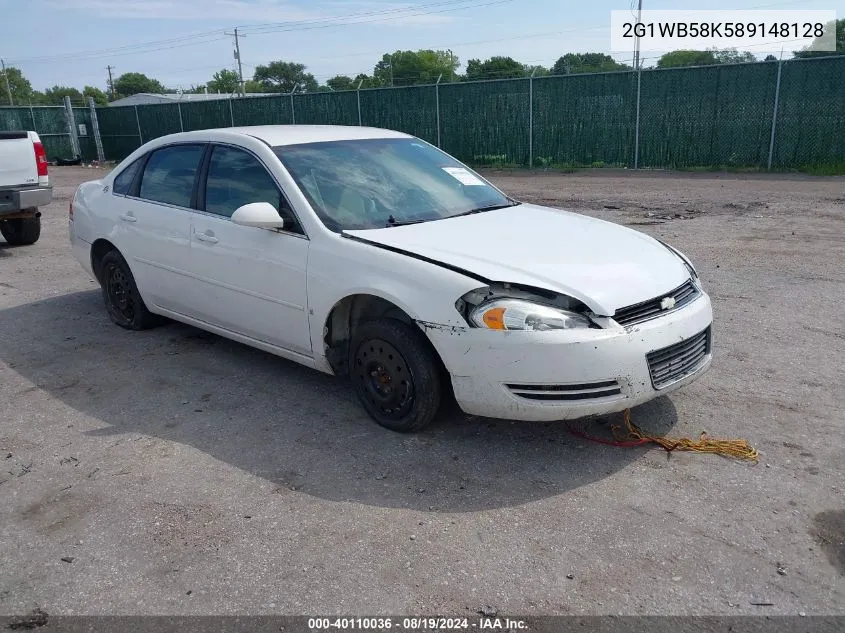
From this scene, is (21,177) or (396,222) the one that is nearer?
(396,222)

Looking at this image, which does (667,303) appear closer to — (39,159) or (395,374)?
(395,374)

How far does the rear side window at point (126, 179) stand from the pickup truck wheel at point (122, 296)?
0.51 meters

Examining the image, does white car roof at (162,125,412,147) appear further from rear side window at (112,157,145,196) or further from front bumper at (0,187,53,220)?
front bumper at (0,187,53,220)

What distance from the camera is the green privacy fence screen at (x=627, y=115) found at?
15820 millimetres

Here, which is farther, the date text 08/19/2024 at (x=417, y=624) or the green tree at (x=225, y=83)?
the green tree at (x=225, y=83)

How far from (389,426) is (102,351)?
282 centimetres

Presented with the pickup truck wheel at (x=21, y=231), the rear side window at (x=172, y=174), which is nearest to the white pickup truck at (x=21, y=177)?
the pickup truck wheel at (x=21, y=231)

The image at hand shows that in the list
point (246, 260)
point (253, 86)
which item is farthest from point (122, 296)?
point (253, 86)

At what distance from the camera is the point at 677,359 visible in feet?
13.0

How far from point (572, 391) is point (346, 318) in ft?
4.74

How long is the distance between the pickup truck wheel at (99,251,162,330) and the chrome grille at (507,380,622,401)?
3646 millimetres

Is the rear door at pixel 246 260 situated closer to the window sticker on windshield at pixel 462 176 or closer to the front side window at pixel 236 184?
the front side window at pixel 236 184

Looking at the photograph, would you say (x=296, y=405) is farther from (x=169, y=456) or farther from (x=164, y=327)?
(x=164, y=327)

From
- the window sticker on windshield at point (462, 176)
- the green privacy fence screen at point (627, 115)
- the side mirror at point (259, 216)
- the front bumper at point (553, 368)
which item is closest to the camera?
Result: the front bumper at point (553, 368)
